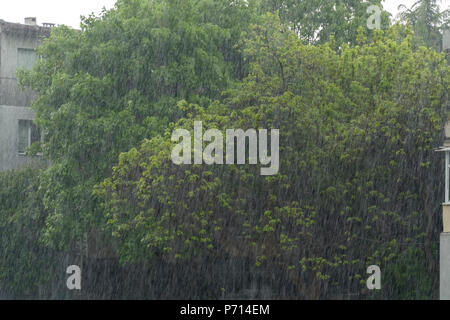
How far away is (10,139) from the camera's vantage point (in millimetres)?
30859

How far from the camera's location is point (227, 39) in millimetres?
25781

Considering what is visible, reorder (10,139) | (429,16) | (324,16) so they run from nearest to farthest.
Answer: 1. (10,139)
2. (324,16)
3. (429,16)

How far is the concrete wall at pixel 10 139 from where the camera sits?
101ft

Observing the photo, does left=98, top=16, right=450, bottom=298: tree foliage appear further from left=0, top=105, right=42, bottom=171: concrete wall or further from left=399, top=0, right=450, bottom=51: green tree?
left=399, top=0, right=450, bottom=51: green tree

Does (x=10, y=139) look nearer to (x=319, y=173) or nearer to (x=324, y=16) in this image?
(x=324, y=16)

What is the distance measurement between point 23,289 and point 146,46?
10063 millimetres

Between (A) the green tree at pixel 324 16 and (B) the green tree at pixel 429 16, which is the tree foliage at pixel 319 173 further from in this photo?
(B) the green tree at pixel 429 16
